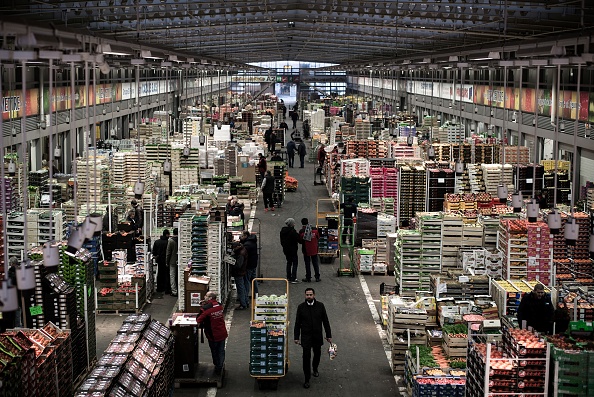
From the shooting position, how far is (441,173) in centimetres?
2088

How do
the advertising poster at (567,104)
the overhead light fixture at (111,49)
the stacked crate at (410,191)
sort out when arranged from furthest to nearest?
the advertising poster at (567,104)
the stacked crate at (410,191)
the overhead light fixture at (111,49)

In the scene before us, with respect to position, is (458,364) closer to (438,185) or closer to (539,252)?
(539,252)

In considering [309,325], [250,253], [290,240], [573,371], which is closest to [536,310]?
[573,371]

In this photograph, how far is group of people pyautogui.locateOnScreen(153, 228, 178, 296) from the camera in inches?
655

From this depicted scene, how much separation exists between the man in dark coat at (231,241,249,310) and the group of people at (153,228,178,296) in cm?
125

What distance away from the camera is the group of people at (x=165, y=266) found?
16625 mm

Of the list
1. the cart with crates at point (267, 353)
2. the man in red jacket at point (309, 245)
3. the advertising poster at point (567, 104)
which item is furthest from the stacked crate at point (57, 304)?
the advertising poster at point (567, 104)

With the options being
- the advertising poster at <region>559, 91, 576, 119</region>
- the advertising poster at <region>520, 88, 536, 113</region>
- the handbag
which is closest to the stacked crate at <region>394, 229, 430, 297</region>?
the handbag

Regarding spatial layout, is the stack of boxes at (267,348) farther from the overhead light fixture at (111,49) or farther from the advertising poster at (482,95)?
the advertising poster at (482,95)

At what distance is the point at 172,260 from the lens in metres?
16.4

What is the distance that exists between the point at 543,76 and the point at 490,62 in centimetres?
945

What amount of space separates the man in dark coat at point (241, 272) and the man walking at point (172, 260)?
1.14 meters

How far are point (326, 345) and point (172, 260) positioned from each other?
12.5ft

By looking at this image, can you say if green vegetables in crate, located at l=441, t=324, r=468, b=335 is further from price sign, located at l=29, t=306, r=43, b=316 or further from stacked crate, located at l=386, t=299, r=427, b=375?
price sign, located at l=29, t=306, r=43, b=316
